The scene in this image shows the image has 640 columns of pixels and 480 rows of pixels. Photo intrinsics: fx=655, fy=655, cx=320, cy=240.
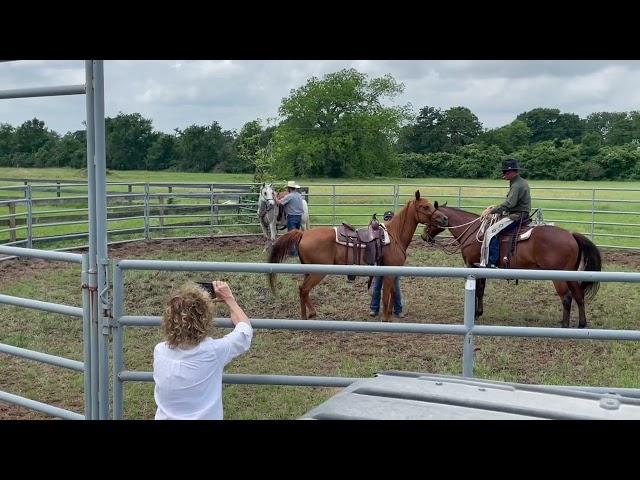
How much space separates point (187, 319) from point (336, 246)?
19.4 feet

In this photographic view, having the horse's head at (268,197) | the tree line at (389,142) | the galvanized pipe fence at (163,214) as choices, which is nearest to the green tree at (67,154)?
the galvanized pipe fence at (163,214)

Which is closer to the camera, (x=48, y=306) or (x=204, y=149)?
(x=48, y=306)

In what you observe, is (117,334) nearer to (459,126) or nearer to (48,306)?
(48,306)

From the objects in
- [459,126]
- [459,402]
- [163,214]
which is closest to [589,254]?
[459,402]

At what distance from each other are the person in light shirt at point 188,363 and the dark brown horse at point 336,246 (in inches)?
199

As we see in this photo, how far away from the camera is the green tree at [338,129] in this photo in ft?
123

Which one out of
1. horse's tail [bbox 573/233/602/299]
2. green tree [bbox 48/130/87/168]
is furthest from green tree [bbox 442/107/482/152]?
horse's tail [bbox 573/233/602/299]

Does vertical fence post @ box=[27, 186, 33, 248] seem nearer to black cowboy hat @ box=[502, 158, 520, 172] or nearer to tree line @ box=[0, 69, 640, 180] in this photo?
black cowboy hat @ box=[502, 158, 520, 172]

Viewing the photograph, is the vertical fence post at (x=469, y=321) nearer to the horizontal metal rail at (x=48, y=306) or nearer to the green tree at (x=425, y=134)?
the horizontal metal rail at (x=48, y=306)

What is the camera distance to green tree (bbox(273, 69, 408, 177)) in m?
37.5

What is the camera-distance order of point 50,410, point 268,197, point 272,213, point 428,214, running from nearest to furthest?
point 50,410, point 428,214, point 268,197, point 272,213

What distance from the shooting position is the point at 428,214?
9.09m
